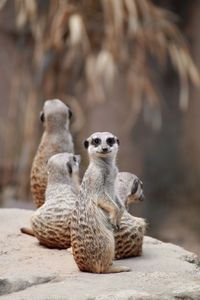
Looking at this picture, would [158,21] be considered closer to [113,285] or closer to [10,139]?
[10,139]

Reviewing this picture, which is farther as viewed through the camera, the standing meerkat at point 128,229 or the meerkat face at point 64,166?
the meerkat face at point 64,166

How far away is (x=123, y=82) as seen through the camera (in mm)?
9273

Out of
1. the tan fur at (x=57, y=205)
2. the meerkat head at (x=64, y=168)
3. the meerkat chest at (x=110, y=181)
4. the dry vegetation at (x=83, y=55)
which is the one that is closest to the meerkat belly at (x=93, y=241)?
the meerkat chest at (x=110, y=181)

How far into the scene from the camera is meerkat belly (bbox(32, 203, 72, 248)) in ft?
13.9

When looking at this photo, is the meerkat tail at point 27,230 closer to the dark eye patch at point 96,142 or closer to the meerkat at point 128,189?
the meerkat at point 128,189

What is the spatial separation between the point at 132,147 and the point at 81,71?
1.08 metres

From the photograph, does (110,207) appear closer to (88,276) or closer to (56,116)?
(88,276)

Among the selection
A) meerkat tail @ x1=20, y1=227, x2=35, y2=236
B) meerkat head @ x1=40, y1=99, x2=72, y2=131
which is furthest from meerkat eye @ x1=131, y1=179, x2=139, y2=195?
meerkat head @ x1=40, y1=99, x2=72, y2=131

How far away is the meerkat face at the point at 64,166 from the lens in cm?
438

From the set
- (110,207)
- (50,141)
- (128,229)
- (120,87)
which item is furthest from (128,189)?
(120,87)

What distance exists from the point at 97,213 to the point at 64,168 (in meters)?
0.67

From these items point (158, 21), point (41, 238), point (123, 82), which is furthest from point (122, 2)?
point (41, 238)

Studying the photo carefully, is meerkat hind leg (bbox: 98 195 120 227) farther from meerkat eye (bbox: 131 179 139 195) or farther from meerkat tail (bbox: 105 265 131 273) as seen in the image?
meerkat eye (bbox: 131 179 139 195)

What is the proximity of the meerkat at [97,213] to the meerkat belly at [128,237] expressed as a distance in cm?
22
